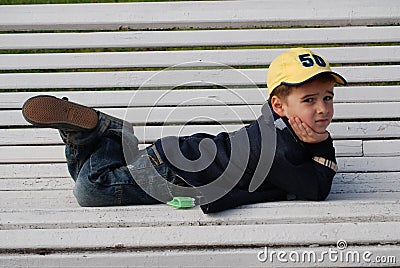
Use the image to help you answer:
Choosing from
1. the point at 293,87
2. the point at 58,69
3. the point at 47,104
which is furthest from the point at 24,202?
the point at 293,87

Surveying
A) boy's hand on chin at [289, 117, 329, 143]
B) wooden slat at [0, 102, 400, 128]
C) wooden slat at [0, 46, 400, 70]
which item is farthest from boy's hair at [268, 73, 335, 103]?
wooden slat at [0, 46, 400, 70]

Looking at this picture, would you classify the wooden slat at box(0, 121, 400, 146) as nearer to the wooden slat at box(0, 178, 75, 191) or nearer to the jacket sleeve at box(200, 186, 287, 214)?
the wooden slat at box(0, 178, 75, 191)

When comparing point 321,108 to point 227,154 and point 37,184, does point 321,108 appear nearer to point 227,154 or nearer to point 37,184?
point 227,154

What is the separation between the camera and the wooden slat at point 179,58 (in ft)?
14.2

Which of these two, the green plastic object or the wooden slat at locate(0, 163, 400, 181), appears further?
the wooden slat at locate(0, 163, 400, 181)

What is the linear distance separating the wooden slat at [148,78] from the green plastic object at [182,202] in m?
1.15

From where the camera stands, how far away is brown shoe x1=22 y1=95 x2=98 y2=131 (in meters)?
3.34

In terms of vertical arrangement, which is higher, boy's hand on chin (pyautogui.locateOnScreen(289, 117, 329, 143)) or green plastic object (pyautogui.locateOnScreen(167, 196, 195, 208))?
boy's hand on chin (pyautogui.locateOnScreen(289, 117, 329, 143))

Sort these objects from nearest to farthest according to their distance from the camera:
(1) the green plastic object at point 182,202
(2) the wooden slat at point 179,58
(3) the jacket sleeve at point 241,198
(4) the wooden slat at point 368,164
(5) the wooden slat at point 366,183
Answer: (3) the jacket sleeve at point 241,198
(1) the green plastic object at point 182,202
(5) the wooden slat at point 366,183
(4) the wooden slat at point 368,164
(2) the wooden slat at point 179,58

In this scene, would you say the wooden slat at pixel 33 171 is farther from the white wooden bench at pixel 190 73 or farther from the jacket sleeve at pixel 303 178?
the jacket sleeve at pixel 303 178

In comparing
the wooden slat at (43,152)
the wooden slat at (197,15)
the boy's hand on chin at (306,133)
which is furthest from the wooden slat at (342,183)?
the wooden slat at (197,15)

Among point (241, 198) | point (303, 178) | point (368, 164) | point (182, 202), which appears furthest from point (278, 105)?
point (368, 164)

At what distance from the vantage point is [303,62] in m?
3.37

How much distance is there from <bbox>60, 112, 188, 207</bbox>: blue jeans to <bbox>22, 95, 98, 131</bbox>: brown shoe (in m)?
0.11
